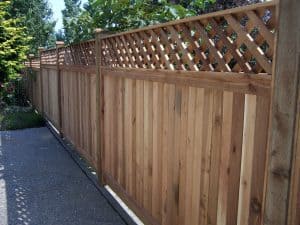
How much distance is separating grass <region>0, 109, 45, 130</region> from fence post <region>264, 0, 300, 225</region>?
743 cm

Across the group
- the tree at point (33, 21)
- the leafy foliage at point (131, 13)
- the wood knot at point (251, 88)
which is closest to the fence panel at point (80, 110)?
the leafy foliage at point (131, 13)

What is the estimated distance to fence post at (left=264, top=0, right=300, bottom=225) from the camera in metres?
1.28

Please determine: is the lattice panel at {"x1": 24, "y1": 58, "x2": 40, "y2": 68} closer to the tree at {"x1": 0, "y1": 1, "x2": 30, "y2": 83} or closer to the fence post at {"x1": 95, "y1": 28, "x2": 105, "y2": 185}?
the tree at {"x1": 0, "y1": 1, "x2": 30, "y2": 83}

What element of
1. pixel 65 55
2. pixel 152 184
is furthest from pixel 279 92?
pixel 65 55

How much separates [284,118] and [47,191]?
336cm

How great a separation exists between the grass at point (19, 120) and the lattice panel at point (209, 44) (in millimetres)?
5536

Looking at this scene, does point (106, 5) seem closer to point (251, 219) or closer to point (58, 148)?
point (58, 148)

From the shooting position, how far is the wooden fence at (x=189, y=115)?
1562 mm

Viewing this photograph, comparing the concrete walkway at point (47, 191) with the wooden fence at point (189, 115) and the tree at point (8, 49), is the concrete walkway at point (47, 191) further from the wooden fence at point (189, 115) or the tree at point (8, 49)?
the tree at point (8, 49)

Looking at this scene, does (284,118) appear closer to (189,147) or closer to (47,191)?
(189,147)

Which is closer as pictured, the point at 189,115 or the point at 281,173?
the point at 281,173

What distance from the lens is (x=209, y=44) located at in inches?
73.1

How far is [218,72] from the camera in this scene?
1.78 m

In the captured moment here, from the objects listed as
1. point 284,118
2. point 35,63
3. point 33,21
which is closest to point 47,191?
point 284,118
